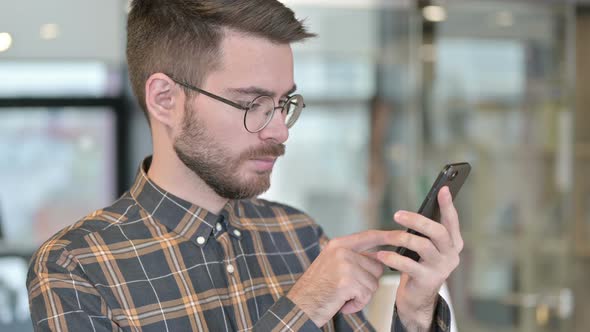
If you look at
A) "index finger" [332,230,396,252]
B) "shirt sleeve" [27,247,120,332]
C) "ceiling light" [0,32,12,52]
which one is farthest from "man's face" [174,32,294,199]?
"ceiling light" [0,32,12,52]

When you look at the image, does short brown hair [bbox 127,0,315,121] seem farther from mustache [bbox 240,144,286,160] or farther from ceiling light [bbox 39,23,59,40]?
ceiling light [bbox 39,23,59,40]

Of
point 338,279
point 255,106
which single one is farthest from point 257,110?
point 338,279

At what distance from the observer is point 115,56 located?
302 cm

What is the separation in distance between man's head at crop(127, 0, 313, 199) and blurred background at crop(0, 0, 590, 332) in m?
1.34

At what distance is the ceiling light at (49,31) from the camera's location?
2.86 meters

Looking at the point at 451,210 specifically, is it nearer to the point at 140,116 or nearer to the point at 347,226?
the point at 140,116

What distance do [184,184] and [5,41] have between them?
146cm

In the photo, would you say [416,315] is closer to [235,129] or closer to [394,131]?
[235,129]

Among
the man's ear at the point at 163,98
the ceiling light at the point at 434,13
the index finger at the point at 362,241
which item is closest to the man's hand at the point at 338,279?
the index finger at the point at 362,241

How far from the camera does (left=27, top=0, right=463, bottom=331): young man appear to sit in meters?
1.36

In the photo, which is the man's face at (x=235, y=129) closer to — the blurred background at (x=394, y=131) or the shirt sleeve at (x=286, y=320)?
the shirt sleeve at (x=286, y=320)

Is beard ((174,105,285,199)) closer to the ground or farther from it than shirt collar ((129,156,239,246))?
farther from it

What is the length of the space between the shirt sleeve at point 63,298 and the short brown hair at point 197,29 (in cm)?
41

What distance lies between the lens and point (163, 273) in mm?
1456
